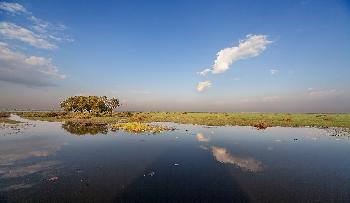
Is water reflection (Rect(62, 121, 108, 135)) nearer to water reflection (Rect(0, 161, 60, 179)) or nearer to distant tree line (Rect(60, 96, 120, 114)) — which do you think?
water reflection (Rect(0, 161, 60, 179))

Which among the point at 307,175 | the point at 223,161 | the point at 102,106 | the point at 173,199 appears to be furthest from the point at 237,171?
the point at 102,106

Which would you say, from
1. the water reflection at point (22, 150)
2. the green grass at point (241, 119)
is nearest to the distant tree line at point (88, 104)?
the green grass at point (241, 119)

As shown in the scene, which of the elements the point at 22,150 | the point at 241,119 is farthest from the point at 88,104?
the point at 22,150

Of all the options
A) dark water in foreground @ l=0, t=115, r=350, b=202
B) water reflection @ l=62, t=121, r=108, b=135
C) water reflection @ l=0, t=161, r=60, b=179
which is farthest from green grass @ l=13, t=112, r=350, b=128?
water reflection @ l=0, t=161, r=60, b=179

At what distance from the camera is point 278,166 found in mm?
18031

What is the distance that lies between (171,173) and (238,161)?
601 cm

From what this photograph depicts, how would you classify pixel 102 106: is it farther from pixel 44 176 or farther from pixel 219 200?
pixel 219 200

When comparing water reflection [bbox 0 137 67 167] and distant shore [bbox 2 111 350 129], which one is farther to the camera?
distant shore [bbox 2 111 350 129]

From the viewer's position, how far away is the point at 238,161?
19406 mm

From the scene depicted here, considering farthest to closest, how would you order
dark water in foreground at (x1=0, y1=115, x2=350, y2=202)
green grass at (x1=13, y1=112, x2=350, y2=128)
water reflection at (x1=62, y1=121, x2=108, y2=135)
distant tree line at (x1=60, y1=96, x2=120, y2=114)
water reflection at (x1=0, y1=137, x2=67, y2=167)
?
distant tree line at (x1=60, y1=96, x2=120, y2=114)
green grass at (x1=13, y1=112, x2=350, y2=128)
water reflection at (x1=62, y1=121, x2=108, y2=135)
water reflection at (x1=0, y1=137, x2=67, y2=167)
dark water in foreground at (x1=0, y1=115, x2=350, y2=202)

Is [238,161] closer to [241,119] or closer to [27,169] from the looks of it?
[27,169]

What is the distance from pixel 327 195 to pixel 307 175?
3717 millimetres

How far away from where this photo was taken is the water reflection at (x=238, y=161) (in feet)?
57.7

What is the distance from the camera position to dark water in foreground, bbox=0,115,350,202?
11.9 metres
